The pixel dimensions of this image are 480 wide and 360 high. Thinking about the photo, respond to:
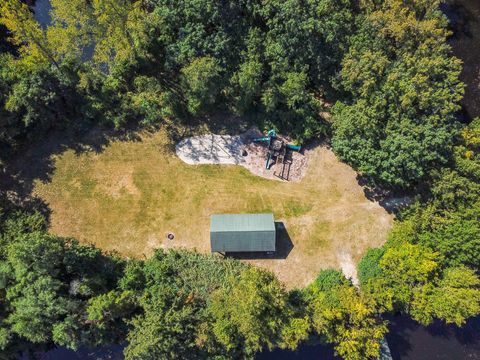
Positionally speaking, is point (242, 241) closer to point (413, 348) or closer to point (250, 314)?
point (250, 314)

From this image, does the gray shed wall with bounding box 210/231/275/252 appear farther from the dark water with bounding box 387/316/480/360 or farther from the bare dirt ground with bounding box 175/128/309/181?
the dark water with bounding box 387/316/480/360

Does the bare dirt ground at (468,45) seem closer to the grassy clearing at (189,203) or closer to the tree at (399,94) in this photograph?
the tree at (399,94)

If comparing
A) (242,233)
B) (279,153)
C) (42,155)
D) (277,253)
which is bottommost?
(277,253)

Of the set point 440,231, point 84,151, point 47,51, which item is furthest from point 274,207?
point 47,51

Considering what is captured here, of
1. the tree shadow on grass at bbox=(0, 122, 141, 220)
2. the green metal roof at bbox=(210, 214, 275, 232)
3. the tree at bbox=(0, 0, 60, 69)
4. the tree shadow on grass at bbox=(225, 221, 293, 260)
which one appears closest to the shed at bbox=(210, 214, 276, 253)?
the green metal roof at bbox=(210, 214, 275, 232)

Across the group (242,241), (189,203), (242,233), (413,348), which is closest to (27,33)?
(189,203)

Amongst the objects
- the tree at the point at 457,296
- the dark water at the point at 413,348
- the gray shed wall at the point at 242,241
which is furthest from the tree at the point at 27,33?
the tree at the point at 457,296
